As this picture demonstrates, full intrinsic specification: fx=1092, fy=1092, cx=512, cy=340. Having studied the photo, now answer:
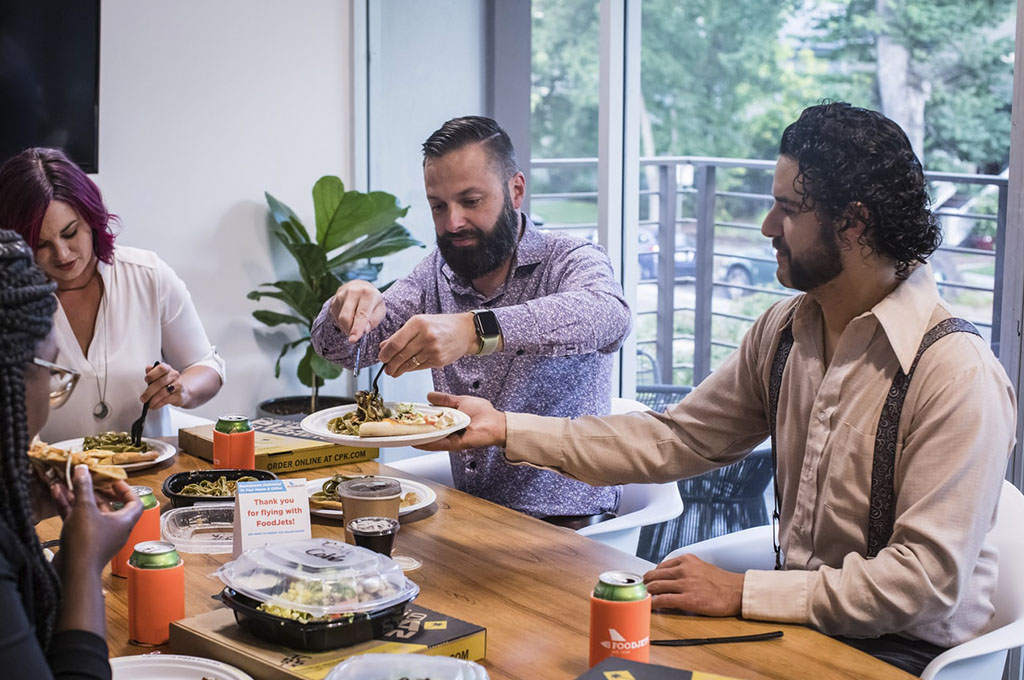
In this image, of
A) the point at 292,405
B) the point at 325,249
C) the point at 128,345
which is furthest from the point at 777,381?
the point at 292,405

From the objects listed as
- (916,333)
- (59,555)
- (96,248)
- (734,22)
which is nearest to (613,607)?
(59,555)

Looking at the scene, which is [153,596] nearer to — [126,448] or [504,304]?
[126,448]

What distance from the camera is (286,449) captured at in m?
2.38

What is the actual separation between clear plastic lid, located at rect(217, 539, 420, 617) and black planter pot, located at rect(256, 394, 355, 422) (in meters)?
2.95

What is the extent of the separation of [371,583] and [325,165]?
3496 millimetres

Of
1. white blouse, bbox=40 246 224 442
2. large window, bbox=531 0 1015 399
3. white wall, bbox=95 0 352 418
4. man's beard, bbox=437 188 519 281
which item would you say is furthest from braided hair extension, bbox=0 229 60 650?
white wall, bbox=95 0 352 418

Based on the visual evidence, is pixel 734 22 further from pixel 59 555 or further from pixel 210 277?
pixel 59 555

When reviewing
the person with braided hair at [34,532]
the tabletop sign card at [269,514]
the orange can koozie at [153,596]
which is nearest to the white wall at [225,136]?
the tabletop sign card at [269,514]

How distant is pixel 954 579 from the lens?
1.60m

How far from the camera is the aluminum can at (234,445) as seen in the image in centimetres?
230

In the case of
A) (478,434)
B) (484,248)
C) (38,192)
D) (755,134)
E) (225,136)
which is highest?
(755,134)

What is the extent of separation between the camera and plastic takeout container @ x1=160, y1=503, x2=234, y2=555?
1.87m

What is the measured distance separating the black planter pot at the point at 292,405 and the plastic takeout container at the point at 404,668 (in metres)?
→ 3.15

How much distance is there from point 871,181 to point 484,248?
1.01 metres
